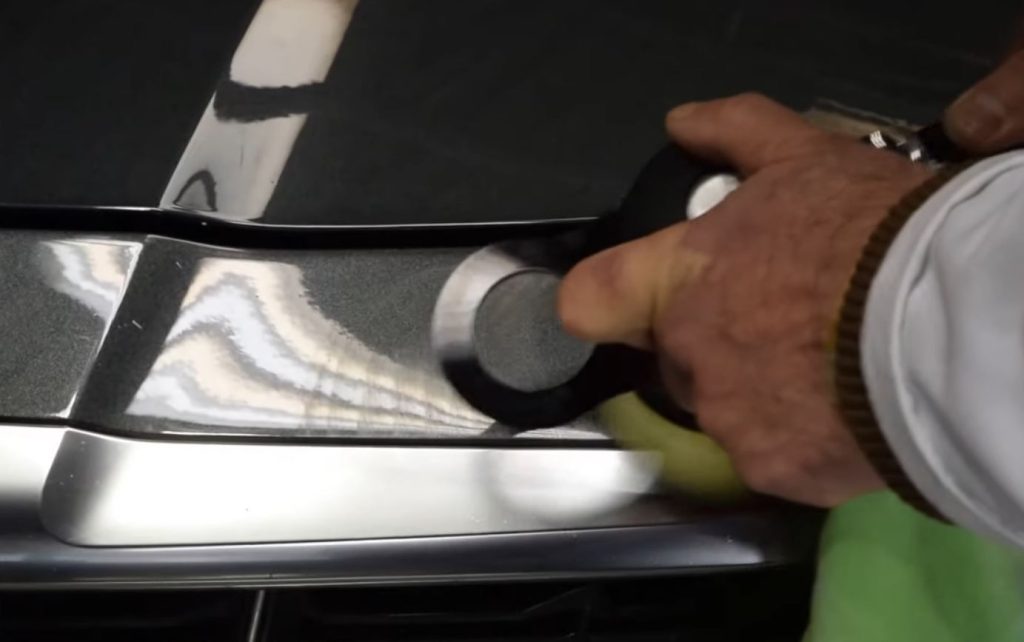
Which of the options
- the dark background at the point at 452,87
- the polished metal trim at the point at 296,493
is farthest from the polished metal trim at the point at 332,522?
the dark background at the point at 452,87

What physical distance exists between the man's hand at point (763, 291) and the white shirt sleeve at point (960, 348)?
4cm

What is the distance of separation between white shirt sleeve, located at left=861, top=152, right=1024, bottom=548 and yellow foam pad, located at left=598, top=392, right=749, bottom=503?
5.6 inches

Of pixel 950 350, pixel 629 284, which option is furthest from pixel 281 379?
pixel 950 350

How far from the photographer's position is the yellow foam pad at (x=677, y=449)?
20.4 inches

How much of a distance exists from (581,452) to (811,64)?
0.77ft

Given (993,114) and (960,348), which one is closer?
(960,348)

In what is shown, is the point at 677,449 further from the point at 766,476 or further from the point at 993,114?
the point at 993,114

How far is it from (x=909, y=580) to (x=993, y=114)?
204mm

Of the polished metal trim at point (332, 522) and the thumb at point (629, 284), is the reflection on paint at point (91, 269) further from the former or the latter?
the thumb at point (629, 284)

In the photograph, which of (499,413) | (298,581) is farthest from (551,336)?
(298,581)

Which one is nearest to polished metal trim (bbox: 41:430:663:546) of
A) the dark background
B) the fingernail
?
the dark background

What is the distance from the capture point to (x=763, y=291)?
45 centimetres

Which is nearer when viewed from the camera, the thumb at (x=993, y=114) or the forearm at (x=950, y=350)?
the forearm at (x=950, y=350)

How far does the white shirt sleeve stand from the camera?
1.12ft
